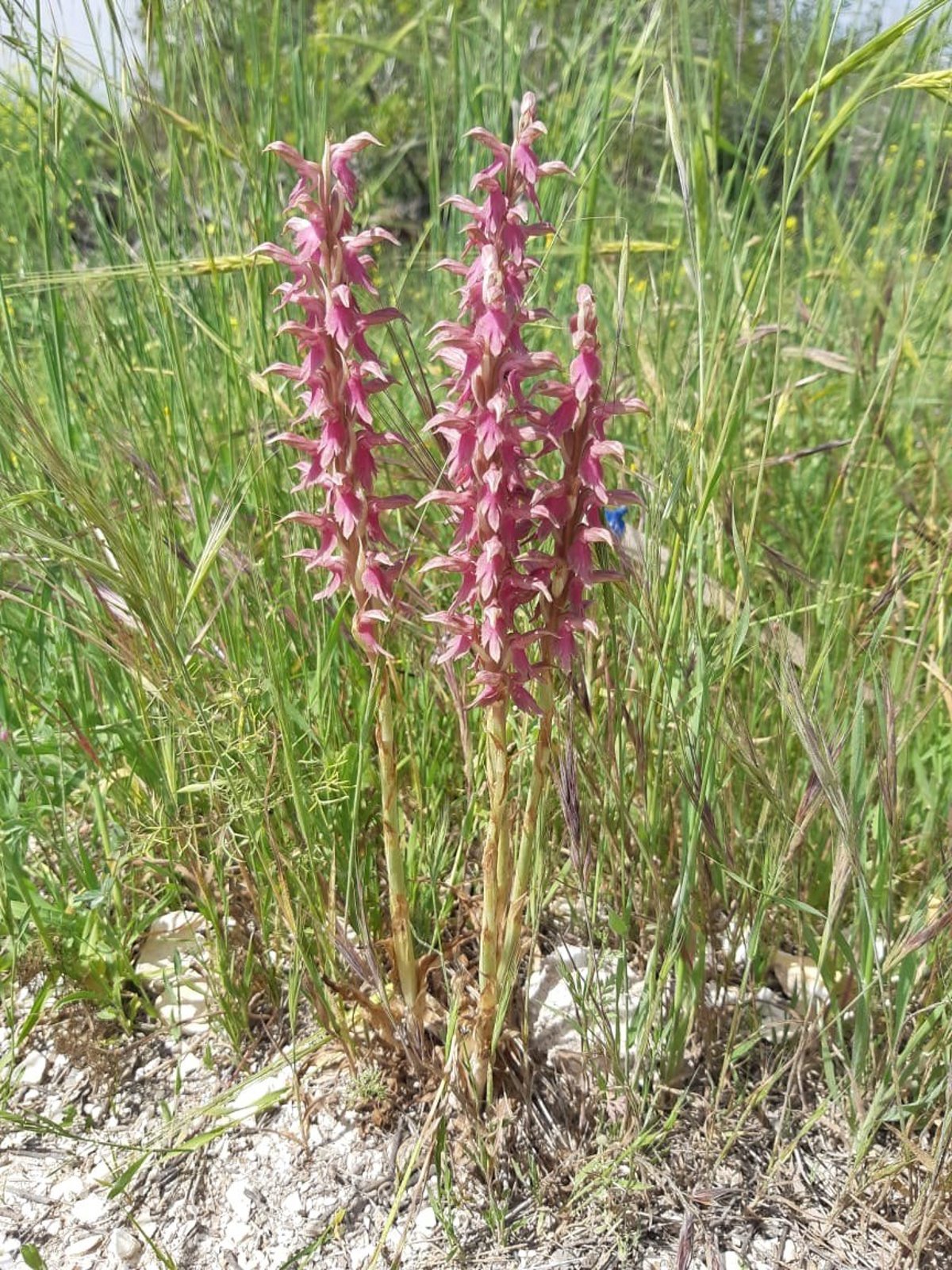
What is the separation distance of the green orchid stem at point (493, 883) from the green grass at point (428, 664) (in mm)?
66

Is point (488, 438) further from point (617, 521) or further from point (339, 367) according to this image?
point (617, 521)

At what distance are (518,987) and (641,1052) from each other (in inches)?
11.0

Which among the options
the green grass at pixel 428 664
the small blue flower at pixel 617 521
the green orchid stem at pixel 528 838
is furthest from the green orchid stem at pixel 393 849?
the small blue flower at pixel 617 521

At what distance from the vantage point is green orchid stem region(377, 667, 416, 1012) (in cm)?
120

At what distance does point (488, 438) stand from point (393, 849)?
0.56 meters

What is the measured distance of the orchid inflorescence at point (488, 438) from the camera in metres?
0.94

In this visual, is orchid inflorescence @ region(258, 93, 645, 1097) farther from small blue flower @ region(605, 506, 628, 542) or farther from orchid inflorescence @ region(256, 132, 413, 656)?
small blue flower @ region(605, 506, 628, 542)

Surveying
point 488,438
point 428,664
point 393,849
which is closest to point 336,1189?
point 393,849

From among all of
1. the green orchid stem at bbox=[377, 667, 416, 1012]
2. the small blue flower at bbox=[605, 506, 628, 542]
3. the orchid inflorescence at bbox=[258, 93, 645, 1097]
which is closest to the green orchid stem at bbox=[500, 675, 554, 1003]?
the orchid inflorescence at bbox=[258, 93, 645, 1097]

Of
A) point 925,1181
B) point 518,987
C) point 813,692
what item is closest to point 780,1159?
point 925,1181

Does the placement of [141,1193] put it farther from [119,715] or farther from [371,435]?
[371,435]

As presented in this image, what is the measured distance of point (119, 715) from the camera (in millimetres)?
1690

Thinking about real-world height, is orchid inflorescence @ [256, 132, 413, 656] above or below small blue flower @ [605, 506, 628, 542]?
above

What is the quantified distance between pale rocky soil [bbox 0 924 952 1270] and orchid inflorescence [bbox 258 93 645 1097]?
48 centimetres
